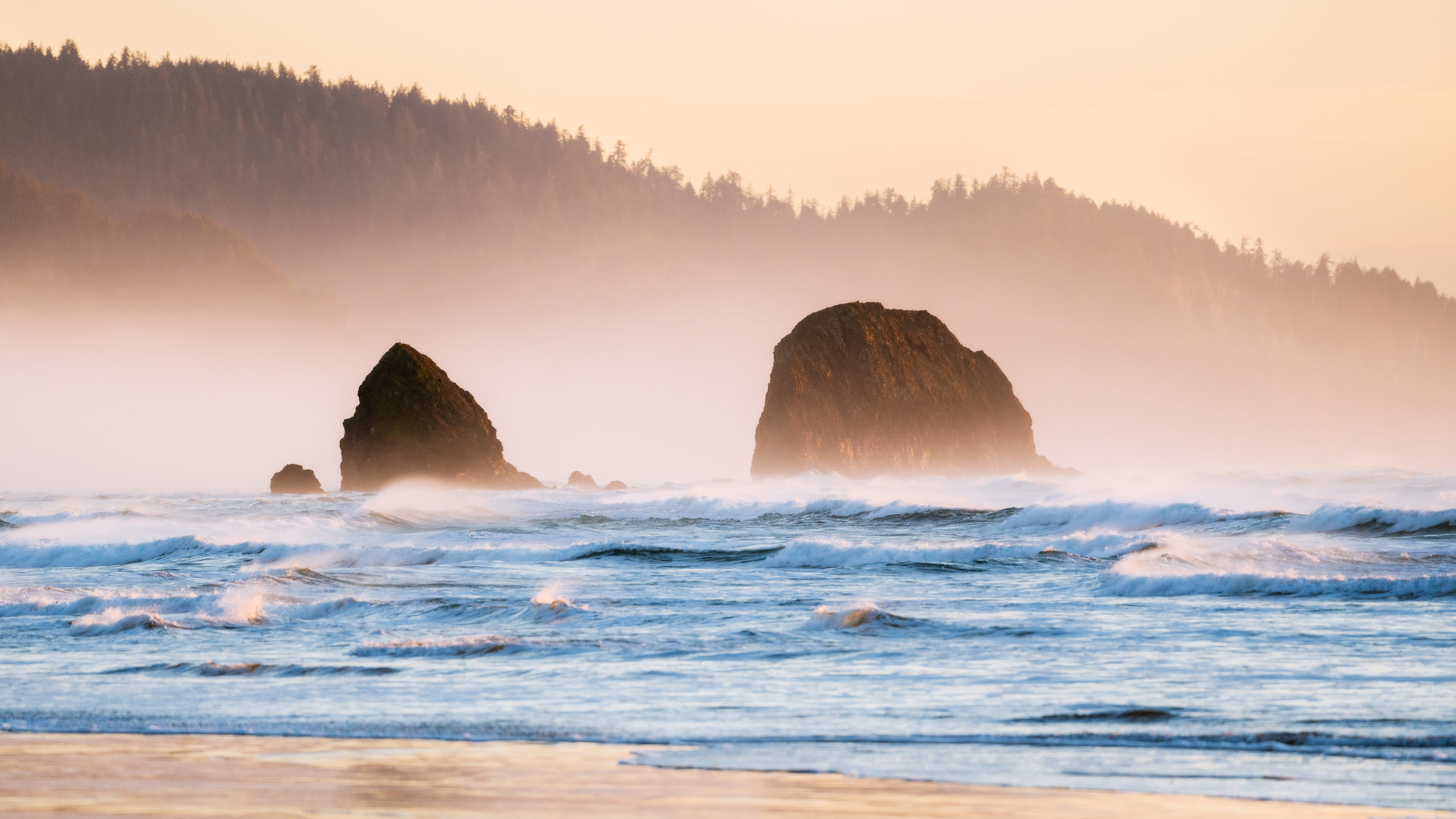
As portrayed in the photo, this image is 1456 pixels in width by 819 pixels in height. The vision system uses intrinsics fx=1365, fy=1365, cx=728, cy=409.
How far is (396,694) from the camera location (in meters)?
10.4

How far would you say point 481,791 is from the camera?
699 centimetres

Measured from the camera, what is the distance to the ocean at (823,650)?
26.9 feet

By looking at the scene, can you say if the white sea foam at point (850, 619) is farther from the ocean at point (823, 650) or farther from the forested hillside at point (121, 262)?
the forested hillside at point (121, 262)

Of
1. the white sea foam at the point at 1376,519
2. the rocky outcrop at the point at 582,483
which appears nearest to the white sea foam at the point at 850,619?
Answer: the white sea foam at the point at 1376,519

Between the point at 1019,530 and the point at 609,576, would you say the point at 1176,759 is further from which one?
the point at 1019,530

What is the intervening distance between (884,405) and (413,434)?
85.4 feet

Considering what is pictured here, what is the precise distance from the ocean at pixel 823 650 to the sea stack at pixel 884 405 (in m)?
38.8

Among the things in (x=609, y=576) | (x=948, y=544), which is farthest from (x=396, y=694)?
(x=948, y=544)

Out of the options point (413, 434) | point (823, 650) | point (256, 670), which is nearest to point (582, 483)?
point (413, 434)

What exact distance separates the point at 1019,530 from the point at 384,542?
1598 cm

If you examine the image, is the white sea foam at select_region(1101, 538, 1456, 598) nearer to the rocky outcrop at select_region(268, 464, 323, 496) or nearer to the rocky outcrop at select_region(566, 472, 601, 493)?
the rocky outcrop at select_region(566, 472, 601, 493)

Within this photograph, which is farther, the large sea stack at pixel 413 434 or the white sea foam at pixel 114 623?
the large sea stack at pixel 413 434

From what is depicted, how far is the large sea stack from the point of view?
195 feet

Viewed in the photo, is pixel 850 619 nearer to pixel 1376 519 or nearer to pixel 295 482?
pixel 1376 519
